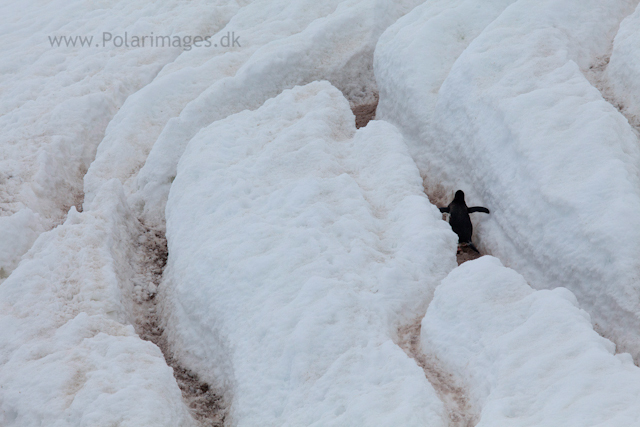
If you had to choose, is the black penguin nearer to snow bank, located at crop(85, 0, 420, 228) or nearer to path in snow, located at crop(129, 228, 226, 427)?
path in snow, located at crop(129, 228, 226, 427)

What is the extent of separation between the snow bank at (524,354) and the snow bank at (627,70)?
12.5 ft

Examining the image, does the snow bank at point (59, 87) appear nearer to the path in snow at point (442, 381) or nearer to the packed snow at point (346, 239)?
the packed snow at point (346, 239)

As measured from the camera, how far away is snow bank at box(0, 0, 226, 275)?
32.1 ft

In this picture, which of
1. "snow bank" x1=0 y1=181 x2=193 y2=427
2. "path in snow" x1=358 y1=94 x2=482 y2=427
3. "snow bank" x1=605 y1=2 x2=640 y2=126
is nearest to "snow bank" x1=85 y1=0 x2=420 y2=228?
"snow bank" x1=0 y1=181 x2=193 y2=427

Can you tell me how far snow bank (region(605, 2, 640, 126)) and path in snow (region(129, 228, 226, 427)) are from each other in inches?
276

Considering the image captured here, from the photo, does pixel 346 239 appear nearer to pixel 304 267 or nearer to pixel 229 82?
pixel 304 267

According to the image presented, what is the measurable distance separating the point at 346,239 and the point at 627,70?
518 centimetres

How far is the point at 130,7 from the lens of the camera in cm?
1605

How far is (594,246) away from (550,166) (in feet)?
4.00

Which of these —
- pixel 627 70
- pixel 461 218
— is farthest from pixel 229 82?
pixel 627 70

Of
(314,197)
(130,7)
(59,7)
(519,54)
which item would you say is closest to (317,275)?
(314,197)

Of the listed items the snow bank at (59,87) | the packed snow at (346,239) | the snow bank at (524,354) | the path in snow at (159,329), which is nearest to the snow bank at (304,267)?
the packed snow at (346,239)

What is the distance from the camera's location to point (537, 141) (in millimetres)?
6785

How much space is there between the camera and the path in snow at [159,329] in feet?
19.6
